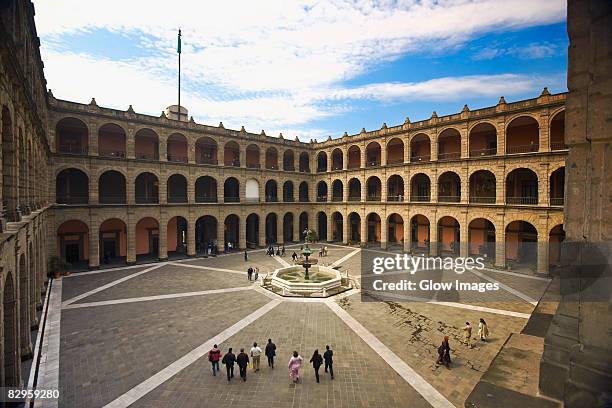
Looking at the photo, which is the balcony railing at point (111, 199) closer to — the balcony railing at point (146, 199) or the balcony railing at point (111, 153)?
the balcony railing at point (146, 199)

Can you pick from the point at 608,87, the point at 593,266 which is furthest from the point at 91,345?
the point at 608,87

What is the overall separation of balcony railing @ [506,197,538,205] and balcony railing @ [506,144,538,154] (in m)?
4.13

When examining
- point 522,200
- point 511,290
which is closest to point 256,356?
point 511,290

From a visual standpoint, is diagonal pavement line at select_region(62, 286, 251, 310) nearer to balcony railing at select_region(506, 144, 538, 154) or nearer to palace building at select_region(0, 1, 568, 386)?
palace building at select_region(0, 1, 568, 386)

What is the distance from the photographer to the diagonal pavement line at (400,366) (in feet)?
28.6

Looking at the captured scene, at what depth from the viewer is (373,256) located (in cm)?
3070

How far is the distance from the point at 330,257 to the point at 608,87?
86.9ft

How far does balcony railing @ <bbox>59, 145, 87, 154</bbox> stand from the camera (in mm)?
25266

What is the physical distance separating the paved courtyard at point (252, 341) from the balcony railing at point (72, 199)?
7.71 meters

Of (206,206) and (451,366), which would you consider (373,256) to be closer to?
(206,206)

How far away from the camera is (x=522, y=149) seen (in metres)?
25.8

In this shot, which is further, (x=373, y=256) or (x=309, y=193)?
(x=309, y=193)

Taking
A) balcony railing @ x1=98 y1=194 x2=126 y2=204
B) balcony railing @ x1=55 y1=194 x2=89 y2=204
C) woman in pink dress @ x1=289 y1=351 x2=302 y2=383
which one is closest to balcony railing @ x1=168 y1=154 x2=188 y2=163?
balcony railing @ x1=98 y1=194 x2=126 y2=204

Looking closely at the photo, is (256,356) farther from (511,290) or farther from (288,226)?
(288,226)
